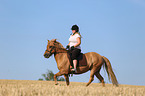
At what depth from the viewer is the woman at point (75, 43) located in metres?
8.63

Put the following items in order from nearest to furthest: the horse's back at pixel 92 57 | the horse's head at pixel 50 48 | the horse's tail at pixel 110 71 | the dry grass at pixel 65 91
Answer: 1. the dry grass at pixel 65 91
2. the horse's head at pixel 50 48
3. the horse's back at pixel 92 57
4. the horse's tail at pixel 110 71

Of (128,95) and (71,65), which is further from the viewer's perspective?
(71,65)

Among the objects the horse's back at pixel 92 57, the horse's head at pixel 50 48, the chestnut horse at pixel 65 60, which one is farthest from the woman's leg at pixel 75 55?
the horse's head at pixel 50 48

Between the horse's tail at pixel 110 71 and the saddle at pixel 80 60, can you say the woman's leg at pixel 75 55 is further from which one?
the horse's tail at pixel 110 71

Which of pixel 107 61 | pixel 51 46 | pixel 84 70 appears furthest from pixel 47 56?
pixel 107 61

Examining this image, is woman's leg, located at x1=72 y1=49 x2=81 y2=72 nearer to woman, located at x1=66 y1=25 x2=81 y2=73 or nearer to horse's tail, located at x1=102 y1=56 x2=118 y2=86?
woman, located at x1=66 y1=25 x2=81 y2=73

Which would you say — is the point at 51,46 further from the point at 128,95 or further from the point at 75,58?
the point at 128,95

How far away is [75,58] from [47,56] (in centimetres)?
128

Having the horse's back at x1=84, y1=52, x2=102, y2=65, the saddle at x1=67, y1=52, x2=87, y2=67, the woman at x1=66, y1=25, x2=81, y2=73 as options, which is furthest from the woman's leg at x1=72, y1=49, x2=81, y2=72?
the horse's back at x1=84, y1=52, x2=102, y2=65

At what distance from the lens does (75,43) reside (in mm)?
8773

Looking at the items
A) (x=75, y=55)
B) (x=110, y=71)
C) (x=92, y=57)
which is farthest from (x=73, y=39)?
(x=110, y=71)

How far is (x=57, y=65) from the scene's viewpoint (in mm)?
9172

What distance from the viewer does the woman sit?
863 centimetres

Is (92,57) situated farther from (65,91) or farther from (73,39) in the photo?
(65,91)
